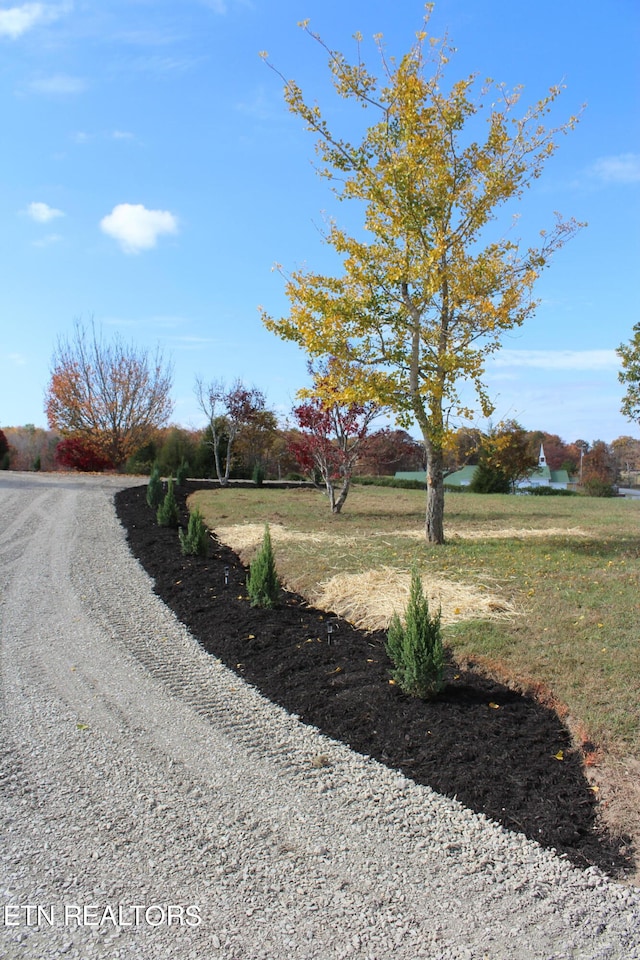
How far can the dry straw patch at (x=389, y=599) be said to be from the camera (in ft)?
18.5

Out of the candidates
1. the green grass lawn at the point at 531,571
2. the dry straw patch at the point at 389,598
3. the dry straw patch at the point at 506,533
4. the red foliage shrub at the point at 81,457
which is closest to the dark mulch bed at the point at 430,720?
the dry straw patch at the point at 389,598

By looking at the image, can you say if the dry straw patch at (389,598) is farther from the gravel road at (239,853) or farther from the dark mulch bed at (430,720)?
the gravel road at (239,853)

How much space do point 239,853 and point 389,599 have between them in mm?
3624

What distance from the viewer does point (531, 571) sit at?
286 inches

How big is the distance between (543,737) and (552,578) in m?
3.51

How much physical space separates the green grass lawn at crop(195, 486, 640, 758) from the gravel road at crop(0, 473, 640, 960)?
119 cm

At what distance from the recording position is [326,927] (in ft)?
7.39

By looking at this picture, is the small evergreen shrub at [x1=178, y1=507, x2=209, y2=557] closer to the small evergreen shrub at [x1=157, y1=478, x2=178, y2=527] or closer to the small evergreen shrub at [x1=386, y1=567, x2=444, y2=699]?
the small evergreen shrub at [x1=157, y1=478, x2=178, y2=527]

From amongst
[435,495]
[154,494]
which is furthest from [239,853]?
[154,494]

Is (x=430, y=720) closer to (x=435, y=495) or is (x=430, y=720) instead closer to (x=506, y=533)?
(x=435, y=495)

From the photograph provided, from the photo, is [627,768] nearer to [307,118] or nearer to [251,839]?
[251,839]

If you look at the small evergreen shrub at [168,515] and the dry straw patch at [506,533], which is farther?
the small evergreen shrub at [168,515]

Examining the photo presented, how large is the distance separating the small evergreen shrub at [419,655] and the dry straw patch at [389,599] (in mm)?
1078

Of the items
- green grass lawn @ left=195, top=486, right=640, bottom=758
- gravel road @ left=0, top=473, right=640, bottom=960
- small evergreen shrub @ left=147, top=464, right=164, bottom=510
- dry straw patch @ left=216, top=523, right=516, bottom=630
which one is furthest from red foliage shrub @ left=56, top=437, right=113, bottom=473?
gravel road @ left=0, top=473, right=640, bottom=960
